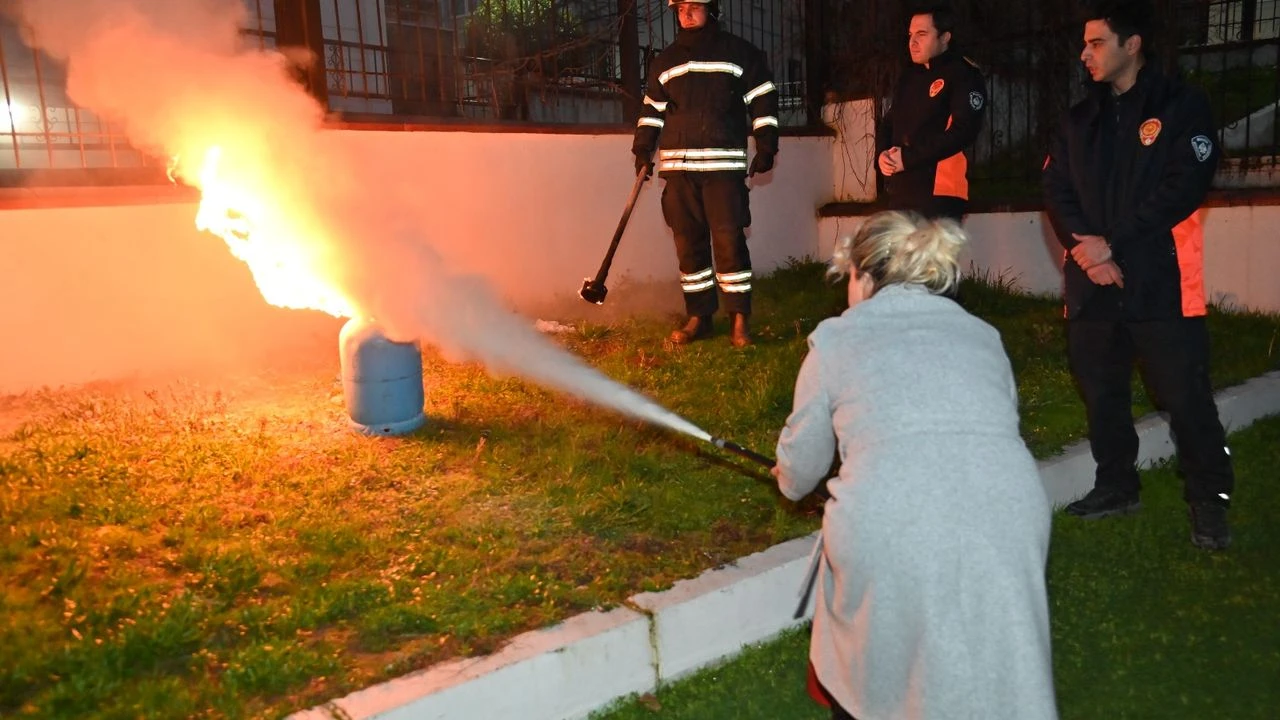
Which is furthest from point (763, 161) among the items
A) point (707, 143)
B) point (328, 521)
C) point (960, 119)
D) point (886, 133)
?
point (328, 521)

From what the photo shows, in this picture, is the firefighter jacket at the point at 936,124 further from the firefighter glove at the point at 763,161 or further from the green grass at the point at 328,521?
the green grass at the point at 328,521

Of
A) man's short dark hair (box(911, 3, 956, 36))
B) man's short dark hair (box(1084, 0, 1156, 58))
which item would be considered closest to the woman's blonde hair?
man's short dark hair (box(1084, 0, 1156, 58))

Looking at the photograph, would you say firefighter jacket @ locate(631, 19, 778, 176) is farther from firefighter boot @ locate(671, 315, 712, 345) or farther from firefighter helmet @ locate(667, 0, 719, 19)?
firefighter boot @ locate(671, 315, 712, 345)

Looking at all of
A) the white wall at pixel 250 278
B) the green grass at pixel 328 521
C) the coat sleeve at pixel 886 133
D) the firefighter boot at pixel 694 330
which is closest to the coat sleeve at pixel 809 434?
the green grass at pixel 328 521

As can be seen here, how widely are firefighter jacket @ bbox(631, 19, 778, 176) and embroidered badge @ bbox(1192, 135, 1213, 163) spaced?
325 centimetres

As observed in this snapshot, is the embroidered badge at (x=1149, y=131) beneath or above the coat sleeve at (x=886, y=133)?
beneath

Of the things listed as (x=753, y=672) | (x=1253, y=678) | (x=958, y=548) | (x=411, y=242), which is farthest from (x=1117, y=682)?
(x=411, y=242)

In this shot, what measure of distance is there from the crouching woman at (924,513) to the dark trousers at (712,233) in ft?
15.2

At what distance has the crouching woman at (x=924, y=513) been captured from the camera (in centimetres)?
227

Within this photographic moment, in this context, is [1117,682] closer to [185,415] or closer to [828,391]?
[828,391]

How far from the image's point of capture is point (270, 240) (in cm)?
575

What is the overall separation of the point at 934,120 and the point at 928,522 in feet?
14.7

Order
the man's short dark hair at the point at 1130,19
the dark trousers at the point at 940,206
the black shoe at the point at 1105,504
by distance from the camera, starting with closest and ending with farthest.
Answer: the man's short dark hair at the point at 1130,19 < the black shoe at the point at 1105,504 < the dark trousers at the point at 940,206

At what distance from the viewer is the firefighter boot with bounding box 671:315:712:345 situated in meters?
7.35
